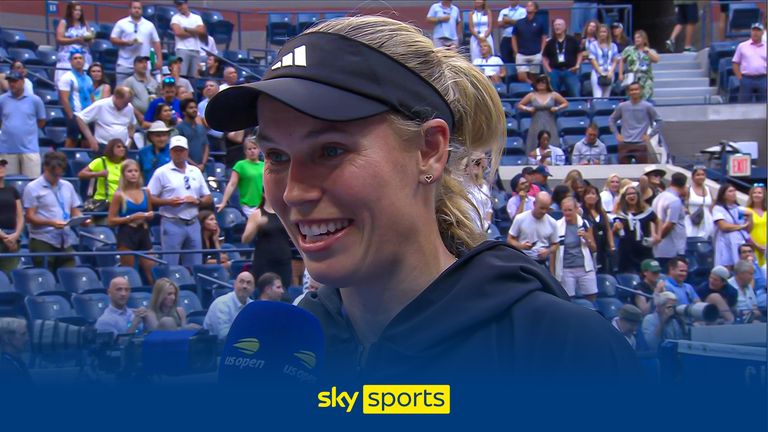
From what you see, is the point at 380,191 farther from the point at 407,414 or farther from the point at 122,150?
the point at 122,150

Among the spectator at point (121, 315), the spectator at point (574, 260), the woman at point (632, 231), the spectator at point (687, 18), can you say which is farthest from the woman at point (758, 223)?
the spectator at point (687, 18)

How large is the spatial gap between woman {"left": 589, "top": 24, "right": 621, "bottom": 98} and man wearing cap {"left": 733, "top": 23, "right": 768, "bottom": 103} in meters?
1.61

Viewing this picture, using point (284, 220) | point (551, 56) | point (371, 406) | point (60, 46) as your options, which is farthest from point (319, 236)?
point (551, 56)

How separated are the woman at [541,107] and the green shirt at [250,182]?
4354 millimetres

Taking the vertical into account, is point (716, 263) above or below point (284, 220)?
below

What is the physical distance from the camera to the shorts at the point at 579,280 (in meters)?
8.82

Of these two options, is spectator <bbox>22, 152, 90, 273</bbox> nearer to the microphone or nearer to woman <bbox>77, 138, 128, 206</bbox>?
woman <bbox>77, 138, 128, 206</bbox>

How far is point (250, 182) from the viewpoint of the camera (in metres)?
9.29

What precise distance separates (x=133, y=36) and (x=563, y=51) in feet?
16.9

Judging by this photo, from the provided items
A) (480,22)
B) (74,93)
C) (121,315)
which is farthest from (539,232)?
(480,22)

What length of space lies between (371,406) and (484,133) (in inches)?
20.3

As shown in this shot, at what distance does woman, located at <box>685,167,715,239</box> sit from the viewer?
33.9 feet

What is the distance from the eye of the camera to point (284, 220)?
1.64m

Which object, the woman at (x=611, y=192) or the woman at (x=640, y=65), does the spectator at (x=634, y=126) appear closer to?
the woman at (x=640, y=65)
